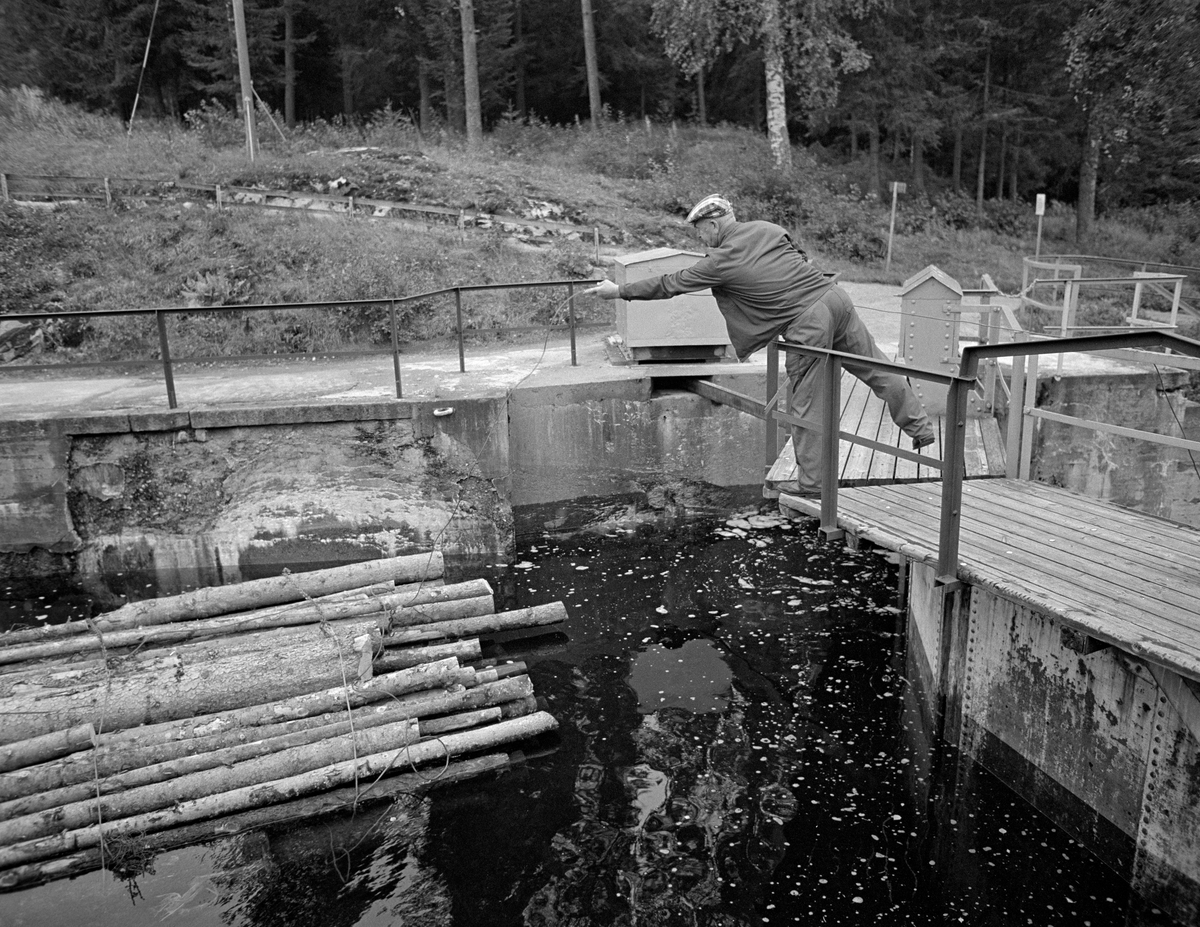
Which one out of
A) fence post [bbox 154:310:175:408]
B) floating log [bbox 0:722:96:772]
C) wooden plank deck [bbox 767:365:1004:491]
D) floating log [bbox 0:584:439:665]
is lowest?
floating log [bbox 0:722:96:772]

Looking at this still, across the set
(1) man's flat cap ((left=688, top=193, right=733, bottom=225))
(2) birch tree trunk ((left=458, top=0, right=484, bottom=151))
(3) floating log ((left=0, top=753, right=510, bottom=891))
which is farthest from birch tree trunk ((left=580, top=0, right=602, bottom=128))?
(3) floating log ((left=0, top=753, right=510, bottom=891))

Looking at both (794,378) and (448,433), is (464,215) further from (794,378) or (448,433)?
(794,378)

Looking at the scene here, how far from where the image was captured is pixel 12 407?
933cm

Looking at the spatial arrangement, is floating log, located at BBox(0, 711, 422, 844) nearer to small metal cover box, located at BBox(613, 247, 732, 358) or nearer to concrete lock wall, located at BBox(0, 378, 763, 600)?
concrete lock wall, located at BBox(0, 378, 763, 600)

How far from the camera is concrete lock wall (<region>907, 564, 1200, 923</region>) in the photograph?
4.25 meters

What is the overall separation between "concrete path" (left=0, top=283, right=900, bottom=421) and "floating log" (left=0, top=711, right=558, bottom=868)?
4.01 m

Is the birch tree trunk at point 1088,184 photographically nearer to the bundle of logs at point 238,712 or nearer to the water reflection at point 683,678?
the water reflection at point 683,678

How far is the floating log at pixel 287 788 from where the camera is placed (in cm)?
505

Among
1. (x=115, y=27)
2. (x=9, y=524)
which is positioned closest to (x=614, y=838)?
(x=9, y=524)

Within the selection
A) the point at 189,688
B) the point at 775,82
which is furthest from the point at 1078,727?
the point at 775,82

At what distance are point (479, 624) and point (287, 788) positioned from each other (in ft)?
7.01

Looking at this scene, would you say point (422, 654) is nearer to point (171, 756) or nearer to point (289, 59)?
point (171, 756)

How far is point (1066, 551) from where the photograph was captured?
5.39 meters

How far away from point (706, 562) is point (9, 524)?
6495 millimetres
